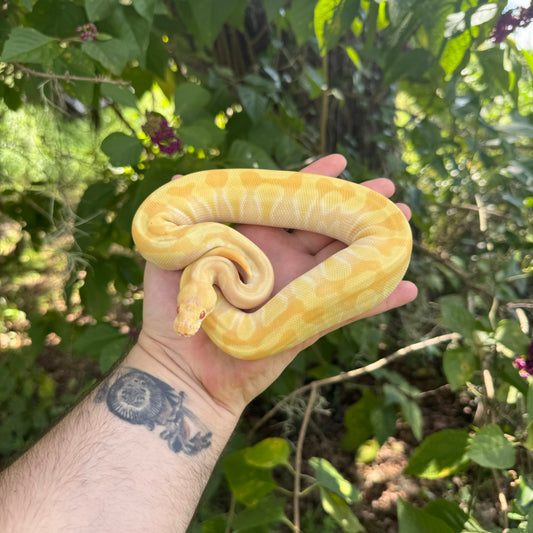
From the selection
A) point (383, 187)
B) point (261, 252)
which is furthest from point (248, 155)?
point (383, 187)

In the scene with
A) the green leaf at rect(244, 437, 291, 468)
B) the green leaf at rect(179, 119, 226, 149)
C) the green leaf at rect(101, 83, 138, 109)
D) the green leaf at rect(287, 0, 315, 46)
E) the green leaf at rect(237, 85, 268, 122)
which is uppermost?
the green leaf at rect(101, 83, 138, 109)

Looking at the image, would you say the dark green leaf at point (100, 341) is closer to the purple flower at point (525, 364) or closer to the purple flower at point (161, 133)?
the purple flower at point (161, 133)

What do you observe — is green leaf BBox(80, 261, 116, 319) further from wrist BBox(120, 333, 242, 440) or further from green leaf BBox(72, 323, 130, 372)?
wrist BBox(120, 333, 242, 440)

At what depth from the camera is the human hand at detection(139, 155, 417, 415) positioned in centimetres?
200

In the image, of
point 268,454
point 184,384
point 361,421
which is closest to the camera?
point 268,454

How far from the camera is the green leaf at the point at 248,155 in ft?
7.41

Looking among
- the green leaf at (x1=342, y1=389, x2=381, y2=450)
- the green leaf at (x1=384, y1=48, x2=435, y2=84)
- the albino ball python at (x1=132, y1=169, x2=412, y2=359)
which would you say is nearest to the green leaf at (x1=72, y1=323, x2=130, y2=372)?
the albino ball python at (x1=132, y1=169, x2=412, y2=359)

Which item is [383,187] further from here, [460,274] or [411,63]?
[460,274]

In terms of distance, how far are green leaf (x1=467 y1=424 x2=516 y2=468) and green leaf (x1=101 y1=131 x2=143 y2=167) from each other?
2004 mm

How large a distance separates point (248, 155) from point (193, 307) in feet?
2.93

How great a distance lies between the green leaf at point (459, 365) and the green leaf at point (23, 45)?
230 centimetres

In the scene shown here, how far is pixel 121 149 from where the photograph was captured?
2.00m

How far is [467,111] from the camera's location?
2.22 meters

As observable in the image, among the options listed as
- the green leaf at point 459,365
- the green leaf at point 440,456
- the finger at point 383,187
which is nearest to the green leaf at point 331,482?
the green leaf at point 440,456
